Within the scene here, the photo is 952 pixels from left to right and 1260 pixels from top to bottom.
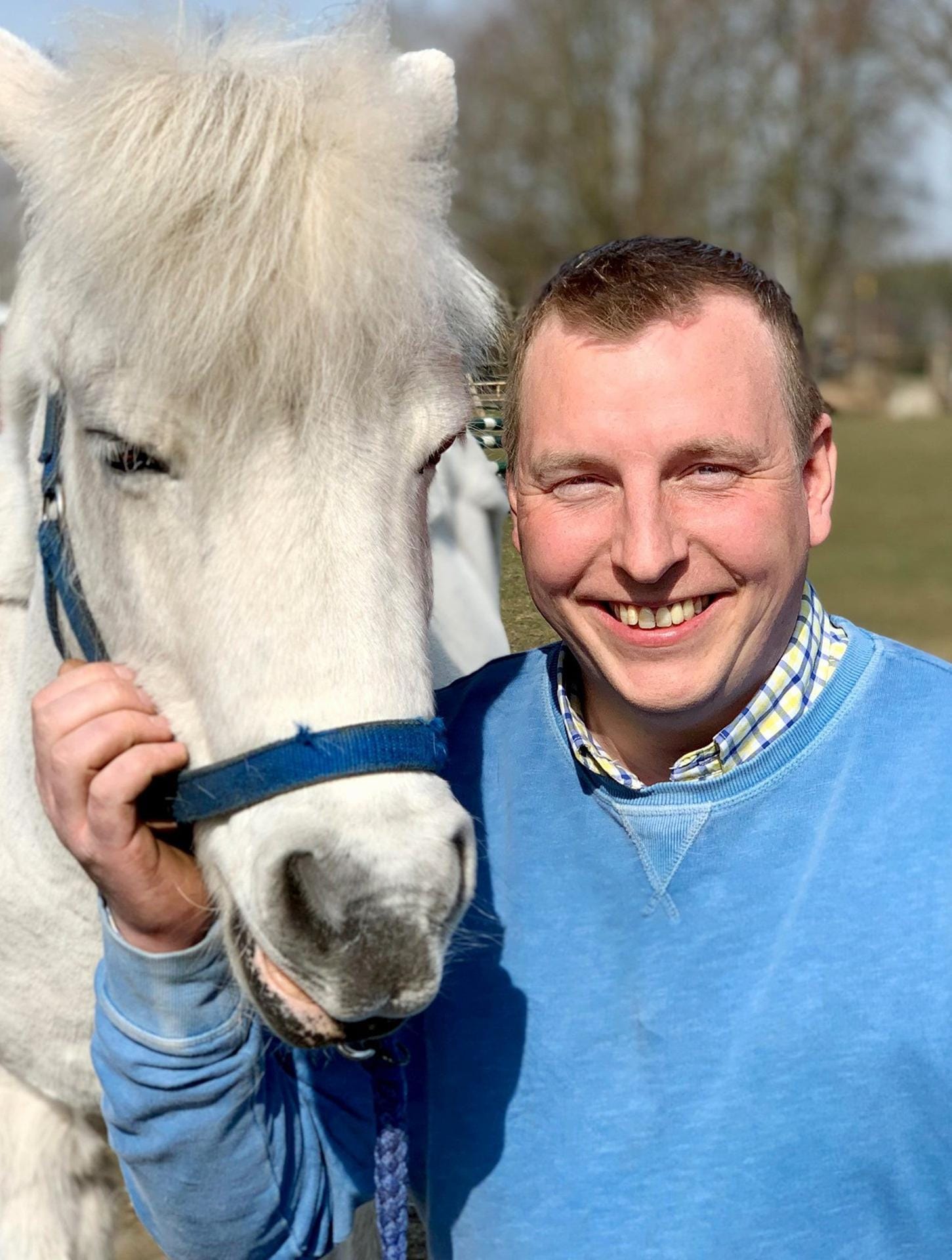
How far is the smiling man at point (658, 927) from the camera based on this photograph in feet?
4.82

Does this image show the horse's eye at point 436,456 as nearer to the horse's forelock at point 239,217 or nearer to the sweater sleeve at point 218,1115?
the horse's forelock at point 239,217

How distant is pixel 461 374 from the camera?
167 centimetres

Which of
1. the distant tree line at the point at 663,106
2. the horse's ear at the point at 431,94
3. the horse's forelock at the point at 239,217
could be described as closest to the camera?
the horse's forelock at the point at 239,217

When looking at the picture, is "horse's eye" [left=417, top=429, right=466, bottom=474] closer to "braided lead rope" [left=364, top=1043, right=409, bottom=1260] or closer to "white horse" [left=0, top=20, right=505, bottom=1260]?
"white horse" [left=0, top=20, right=505, bottom=1260]

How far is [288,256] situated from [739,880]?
2.61 feet

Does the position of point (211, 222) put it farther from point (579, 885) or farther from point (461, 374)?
point (579, 885)

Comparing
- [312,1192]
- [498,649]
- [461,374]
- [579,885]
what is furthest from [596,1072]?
[498,649]

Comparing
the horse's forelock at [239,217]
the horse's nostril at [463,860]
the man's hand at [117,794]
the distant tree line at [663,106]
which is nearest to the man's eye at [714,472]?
the horse's forelock at [239,217]

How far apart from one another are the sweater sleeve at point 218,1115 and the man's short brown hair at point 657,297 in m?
0.74

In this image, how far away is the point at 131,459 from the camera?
1.50 m

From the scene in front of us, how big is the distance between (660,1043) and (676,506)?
573 millimetres

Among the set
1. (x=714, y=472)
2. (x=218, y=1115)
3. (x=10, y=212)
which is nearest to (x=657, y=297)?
(x=714, y=472)

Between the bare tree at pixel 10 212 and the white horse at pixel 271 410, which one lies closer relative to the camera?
the white horse at pixel 271 410

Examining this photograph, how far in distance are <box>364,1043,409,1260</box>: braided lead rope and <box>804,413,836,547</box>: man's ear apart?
77 centimetres
